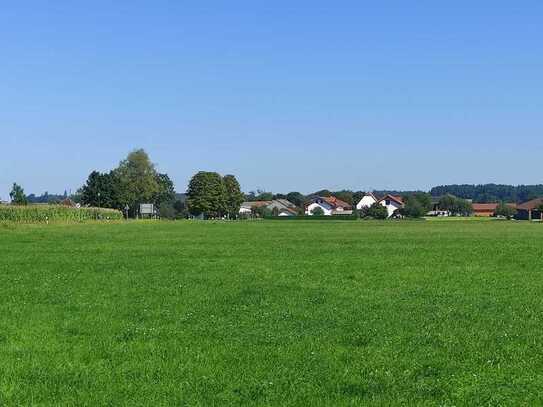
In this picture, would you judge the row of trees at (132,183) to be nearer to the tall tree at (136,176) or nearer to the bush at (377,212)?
the tall tree at (136,176)

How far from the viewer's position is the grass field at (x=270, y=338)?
9.51m

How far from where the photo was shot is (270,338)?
511 inches

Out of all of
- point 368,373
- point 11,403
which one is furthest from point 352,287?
point 11,403

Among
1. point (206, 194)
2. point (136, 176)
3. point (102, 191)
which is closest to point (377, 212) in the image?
point (206, 194)

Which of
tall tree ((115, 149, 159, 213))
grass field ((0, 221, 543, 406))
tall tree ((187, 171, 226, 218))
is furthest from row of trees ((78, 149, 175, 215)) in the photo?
grass field ((0, 221, 543, 406))

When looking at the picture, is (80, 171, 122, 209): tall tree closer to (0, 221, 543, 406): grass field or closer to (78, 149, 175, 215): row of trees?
(78, 149, 175, 215): row of trees

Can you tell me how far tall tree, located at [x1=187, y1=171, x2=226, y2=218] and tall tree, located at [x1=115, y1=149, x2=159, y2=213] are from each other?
747 inches

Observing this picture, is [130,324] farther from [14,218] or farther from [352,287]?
[14,218]

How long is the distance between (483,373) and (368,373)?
1797 millimetres

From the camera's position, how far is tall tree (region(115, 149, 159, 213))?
6855 inches

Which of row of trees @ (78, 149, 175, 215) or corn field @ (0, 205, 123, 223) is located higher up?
row of trees @ (78, 149, 175, 215)

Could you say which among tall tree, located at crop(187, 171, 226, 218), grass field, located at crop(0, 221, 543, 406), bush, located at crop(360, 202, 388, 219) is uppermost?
tall tree, located at crop(187, 171, 226, 218)

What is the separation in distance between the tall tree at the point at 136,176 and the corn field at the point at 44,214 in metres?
53.0

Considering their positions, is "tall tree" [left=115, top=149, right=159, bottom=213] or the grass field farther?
"tall tree" [left=115, top=149, right=159, bottom=213]
